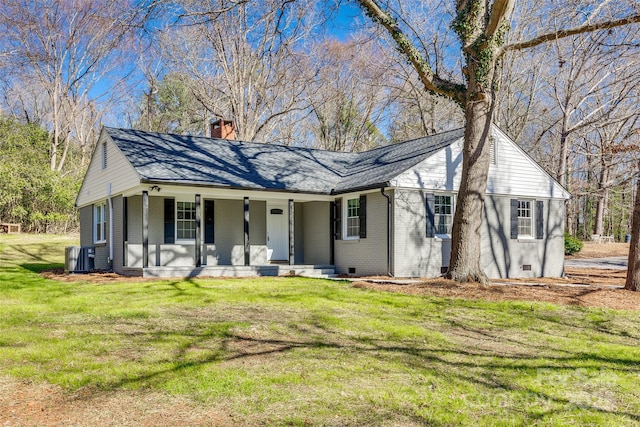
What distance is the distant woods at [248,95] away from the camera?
27.0 metres

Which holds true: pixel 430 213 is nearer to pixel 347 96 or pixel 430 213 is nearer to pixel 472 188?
pixel 472 188

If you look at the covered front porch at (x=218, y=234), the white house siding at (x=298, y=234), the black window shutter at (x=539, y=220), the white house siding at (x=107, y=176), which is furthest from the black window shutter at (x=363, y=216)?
the white house siding at (x=107, y=176)

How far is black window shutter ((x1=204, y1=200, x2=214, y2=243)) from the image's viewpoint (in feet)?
54.6

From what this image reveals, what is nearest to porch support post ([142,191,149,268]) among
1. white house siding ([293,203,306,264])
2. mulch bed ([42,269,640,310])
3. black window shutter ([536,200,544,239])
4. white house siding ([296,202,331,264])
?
mulch bed ([42,269,640,310])

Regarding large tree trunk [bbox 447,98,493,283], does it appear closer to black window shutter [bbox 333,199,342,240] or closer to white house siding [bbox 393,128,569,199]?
white house siding [bbox 393,128,569,199]

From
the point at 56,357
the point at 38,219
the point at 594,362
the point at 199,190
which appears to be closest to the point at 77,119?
the point at 38,219

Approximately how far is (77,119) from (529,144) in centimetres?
2985

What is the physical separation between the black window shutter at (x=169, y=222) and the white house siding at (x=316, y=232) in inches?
178

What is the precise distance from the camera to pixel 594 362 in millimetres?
6270

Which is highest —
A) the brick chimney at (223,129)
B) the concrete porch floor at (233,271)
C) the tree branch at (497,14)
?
the tree branch at (497,14)

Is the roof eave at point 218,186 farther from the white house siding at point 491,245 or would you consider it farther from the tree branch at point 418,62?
the tree branch at point 418,62

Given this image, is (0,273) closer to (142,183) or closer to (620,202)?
(142,183)

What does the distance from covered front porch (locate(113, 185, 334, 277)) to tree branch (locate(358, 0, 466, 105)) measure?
5589mm

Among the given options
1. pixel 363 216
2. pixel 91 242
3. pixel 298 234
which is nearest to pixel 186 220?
pixel 298 234
